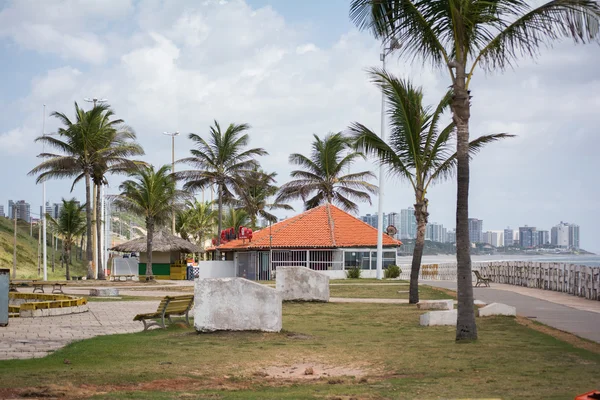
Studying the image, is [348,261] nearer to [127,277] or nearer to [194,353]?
[127,277]

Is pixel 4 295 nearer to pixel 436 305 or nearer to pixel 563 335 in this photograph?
pixel 436 305

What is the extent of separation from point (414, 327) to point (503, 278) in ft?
81.5

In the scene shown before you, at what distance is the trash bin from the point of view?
15078 millimetres

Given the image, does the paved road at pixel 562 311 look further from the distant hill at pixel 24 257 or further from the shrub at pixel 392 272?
the distant hill at pixel 24 257

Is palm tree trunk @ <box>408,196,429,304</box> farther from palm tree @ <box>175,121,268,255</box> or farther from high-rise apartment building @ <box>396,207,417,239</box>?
high-rise apartment building @ <box>396,207,417,239</box>

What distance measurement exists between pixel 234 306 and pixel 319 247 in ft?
107

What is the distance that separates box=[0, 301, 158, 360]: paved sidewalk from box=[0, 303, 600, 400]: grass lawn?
0.54m

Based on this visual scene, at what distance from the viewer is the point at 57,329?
48.7ft

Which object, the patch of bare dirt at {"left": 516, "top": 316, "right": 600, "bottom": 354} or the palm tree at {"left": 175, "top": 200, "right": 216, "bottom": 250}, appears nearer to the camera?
the patch of bare dirt at {"left": 516, "top": 316, "right": 600, "bottom": 354}

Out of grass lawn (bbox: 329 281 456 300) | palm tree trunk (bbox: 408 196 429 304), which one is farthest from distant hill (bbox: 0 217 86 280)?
palm tree trunk (bbox: 408 196 429 304)

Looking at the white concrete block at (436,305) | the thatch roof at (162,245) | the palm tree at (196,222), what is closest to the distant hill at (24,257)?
the thatch roof at (162,245)

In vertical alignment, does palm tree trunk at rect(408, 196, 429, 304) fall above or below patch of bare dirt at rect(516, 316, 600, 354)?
above

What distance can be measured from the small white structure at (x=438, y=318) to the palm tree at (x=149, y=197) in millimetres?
33236

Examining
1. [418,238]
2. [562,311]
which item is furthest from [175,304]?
[418,238]
